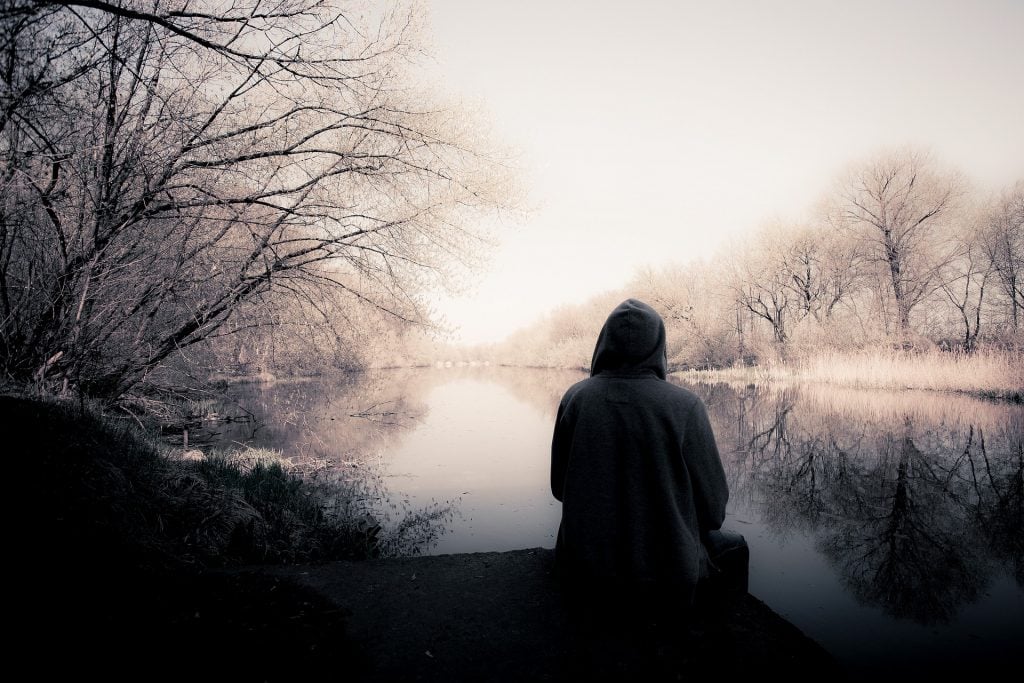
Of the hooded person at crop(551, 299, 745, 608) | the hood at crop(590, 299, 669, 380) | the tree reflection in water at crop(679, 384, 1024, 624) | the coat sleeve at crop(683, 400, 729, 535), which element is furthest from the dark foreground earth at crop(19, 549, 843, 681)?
the tree reflection in water at crop(679, 384, 1024, 624)

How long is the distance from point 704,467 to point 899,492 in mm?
5143

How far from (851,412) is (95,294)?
14.8m

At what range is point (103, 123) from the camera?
5297 millimetres

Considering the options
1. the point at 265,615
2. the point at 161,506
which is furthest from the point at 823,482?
the point at 161,506

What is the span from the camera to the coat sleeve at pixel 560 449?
2764 millimetres

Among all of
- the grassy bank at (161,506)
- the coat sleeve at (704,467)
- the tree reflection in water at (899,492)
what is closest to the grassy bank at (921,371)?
the tree reflection in water at (899,492)

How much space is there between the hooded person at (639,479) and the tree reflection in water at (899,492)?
2.19m

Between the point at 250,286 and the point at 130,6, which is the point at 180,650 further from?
the point at 130,6

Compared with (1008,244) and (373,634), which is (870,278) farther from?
(373,634)

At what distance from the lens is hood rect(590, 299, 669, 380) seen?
2.54 m

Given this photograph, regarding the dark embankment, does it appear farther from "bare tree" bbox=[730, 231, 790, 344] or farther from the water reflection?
"bare tree" bbox=[730, 231, 790, 344]

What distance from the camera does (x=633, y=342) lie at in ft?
8.31

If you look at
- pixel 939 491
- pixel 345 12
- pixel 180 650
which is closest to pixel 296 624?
pixel 180 650

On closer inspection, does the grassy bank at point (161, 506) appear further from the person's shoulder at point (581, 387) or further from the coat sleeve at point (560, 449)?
the person's shoulder at point (581, 387)
